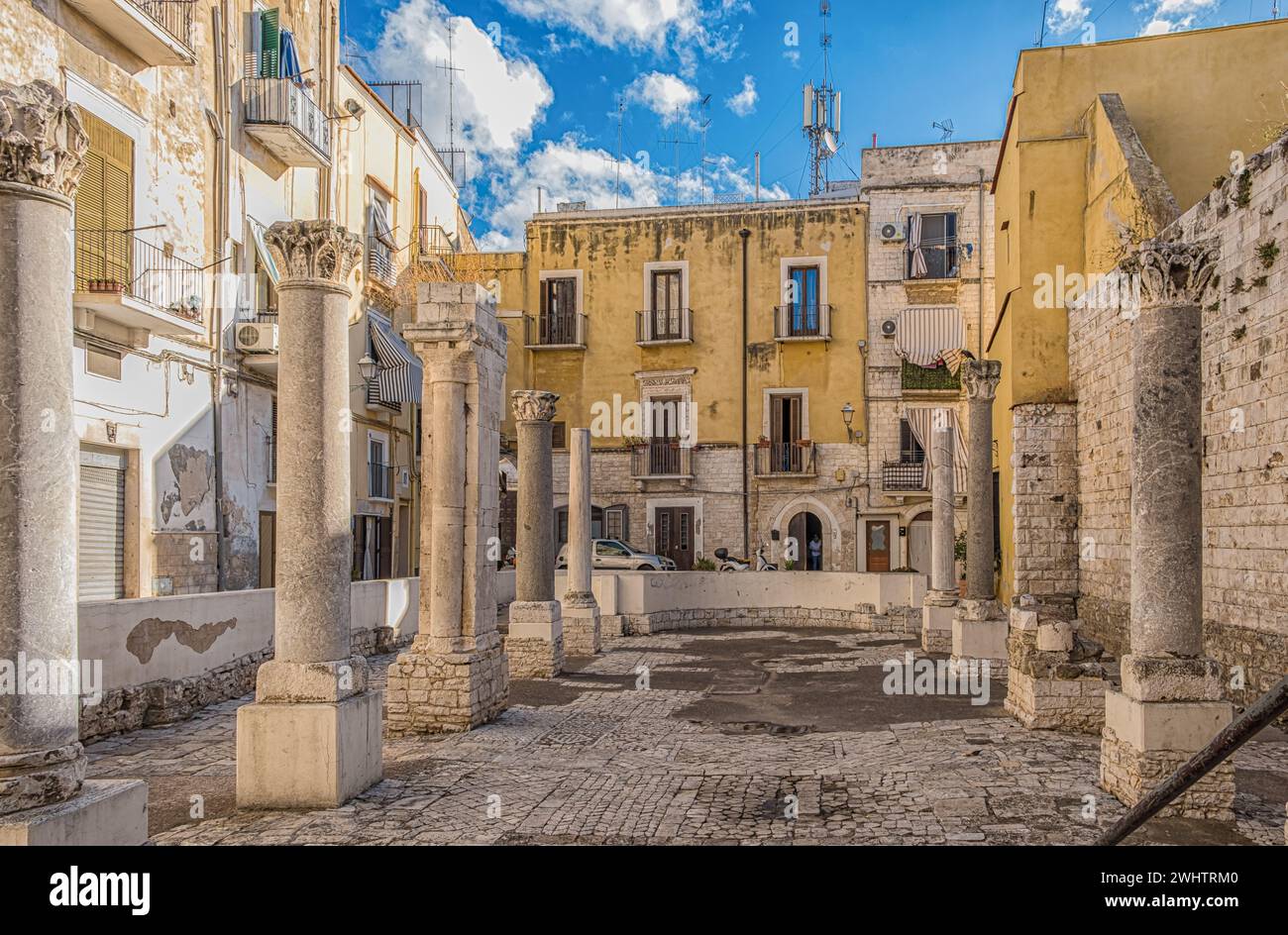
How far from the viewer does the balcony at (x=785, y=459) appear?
1110 inches

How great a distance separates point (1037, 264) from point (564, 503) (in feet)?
53.0

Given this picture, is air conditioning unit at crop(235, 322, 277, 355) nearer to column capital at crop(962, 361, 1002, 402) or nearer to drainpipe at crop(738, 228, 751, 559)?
column capital at crop(962, 361, 1002, 402)

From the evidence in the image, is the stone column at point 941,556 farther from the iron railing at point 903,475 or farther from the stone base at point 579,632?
the iron railing at point 903,475

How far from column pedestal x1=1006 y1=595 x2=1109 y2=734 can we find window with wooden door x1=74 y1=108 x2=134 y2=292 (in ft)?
39.1

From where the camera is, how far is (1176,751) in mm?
6836

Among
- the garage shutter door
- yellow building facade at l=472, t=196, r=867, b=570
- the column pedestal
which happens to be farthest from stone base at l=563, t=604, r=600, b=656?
yellow building facade at l=472, t=196, r=867, b=570

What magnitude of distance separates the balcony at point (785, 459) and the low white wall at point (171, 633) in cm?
1800

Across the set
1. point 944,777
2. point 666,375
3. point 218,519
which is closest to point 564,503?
point 666,375

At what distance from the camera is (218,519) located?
16.6 metres

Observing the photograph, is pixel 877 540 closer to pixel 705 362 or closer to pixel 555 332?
pixel 705 362

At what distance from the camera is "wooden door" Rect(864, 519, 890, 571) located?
2798 cm

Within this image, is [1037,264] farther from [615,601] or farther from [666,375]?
[666,375]

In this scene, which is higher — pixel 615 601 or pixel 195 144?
pixel 195 144

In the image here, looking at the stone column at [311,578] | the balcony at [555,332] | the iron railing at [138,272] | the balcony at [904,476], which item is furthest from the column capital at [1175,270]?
the balcony at [555,332]
